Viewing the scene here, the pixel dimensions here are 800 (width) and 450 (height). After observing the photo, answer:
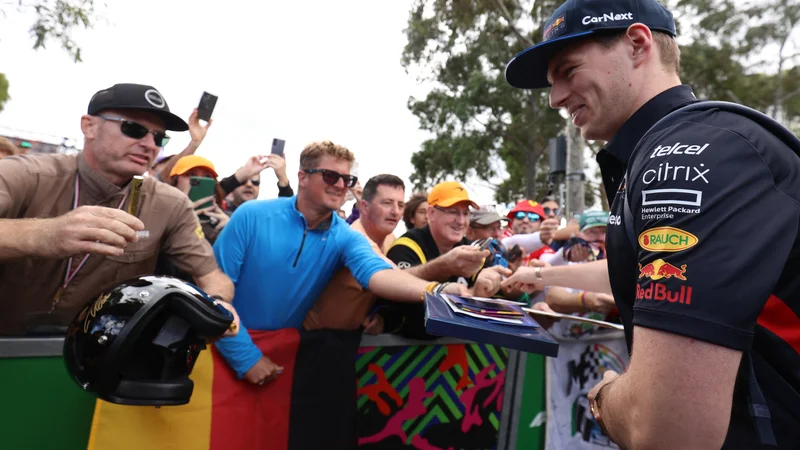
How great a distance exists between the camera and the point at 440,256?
3.61m

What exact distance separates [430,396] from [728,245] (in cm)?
282

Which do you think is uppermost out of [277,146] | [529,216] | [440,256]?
[277,146]

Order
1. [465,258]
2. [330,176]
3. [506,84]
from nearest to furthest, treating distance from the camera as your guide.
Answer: [465,258] → [330,176] → [506,84]

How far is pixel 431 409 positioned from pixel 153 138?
2415 millimetres

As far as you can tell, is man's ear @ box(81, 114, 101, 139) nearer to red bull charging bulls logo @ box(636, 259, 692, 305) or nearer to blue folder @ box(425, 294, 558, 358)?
blue folder @ box(425, 294, 558, 358)

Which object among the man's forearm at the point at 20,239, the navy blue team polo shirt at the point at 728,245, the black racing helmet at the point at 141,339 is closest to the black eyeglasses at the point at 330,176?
the black racing helmet at the point at 141,339

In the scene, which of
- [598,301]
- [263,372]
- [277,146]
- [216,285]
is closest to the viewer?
[216,285]

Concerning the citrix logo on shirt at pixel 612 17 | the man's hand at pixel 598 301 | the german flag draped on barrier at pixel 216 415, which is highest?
the citrix logo on shirt at pixel 612 17

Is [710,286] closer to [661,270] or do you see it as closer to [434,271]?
[661,270]

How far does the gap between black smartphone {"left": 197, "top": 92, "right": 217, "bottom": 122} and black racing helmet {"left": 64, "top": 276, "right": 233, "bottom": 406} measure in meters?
3.40

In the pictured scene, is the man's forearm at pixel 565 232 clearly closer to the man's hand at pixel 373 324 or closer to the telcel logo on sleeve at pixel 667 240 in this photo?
the man's hand at pixel 373 324

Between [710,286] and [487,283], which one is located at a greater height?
[710,286]

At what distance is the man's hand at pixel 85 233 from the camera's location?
6.47 feet

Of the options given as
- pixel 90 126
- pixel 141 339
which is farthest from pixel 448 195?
pixel 141 339
